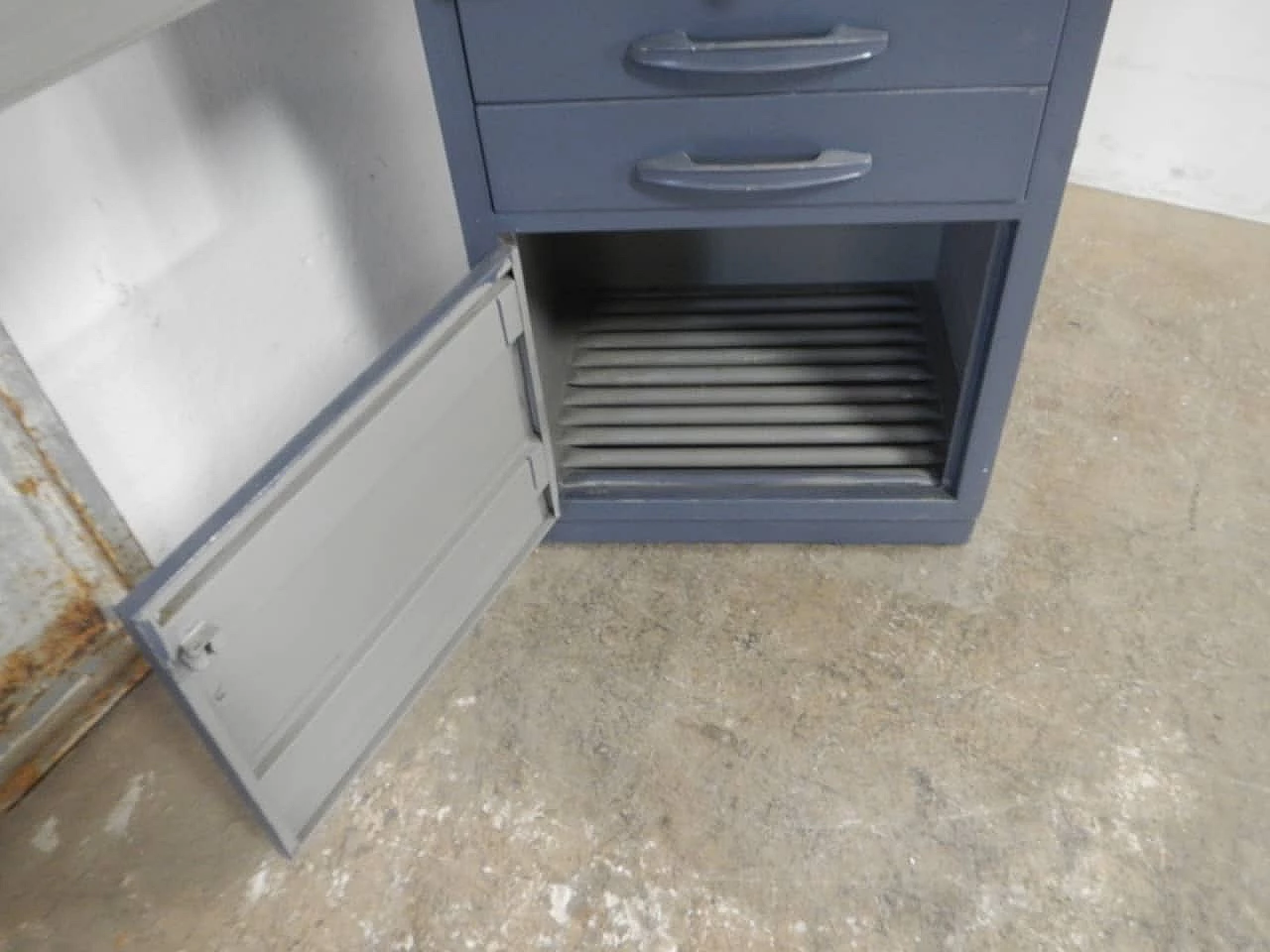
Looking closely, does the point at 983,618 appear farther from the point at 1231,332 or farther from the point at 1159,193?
the point at 1159,193

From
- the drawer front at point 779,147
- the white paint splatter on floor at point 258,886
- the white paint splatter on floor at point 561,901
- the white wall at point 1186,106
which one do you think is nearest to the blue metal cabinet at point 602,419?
the drawer front at point 779,147

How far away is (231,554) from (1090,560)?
100 centimetres

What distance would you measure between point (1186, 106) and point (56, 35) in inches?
71.9

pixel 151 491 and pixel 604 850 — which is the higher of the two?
pixel 151 491

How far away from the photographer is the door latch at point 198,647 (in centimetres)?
72

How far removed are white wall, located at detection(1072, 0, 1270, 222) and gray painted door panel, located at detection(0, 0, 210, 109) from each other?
67.6 inches

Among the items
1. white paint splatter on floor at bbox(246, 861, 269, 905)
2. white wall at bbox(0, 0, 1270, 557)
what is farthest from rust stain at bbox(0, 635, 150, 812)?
white paint splatter on floor at bbox(246, 861, 269, 905)

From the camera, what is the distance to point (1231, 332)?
1.58 m

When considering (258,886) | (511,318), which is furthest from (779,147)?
(258,886)

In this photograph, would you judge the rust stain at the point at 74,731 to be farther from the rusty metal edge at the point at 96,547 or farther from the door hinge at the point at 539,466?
the door hinge at the point at 539,466

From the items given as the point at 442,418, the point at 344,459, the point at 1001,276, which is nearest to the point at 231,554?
the point at 344,459

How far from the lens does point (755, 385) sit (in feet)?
4.49

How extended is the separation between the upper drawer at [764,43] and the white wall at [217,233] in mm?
338

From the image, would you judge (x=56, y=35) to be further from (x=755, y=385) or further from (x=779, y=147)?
(x=755, y=385)
